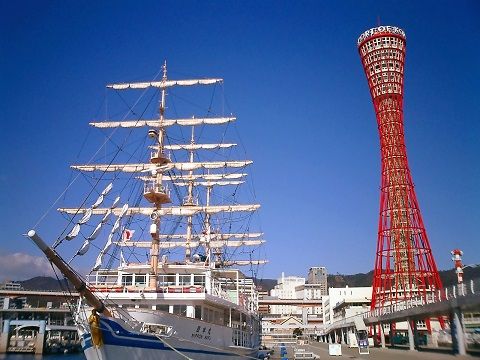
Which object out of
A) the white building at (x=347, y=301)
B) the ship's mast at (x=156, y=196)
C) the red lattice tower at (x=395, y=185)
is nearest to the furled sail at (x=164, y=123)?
the ship's mast at (x=156, y=196)

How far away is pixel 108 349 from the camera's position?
17188 mm

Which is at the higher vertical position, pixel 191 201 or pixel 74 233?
pixel 191 201

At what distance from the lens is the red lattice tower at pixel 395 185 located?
55719mm

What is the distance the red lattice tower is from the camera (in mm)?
55719

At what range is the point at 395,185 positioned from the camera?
56656 mm

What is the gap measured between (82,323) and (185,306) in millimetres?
5812

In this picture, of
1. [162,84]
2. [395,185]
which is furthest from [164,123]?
[395,185]

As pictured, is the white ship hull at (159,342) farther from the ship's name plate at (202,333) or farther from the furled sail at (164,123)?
the furled sail at (164,123)

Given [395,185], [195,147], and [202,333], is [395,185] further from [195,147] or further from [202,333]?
[202,333]

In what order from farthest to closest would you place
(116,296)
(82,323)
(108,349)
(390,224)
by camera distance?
1. (390,224)
2. (116,296)
3. (82,323)
4. (108,349)

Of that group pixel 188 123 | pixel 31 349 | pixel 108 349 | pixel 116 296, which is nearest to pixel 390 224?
pixel 188 123

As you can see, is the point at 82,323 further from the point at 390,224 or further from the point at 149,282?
the point at 390,224

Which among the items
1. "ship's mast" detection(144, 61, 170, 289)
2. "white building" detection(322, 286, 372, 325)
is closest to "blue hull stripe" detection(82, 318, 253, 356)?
"ship's mast" detection(144, 61, 170, 289)

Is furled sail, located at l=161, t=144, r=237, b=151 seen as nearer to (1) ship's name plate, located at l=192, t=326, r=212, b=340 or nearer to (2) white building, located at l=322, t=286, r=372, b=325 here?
(1) ship's name plate, located at l=192, t=326, r=212, b=340
